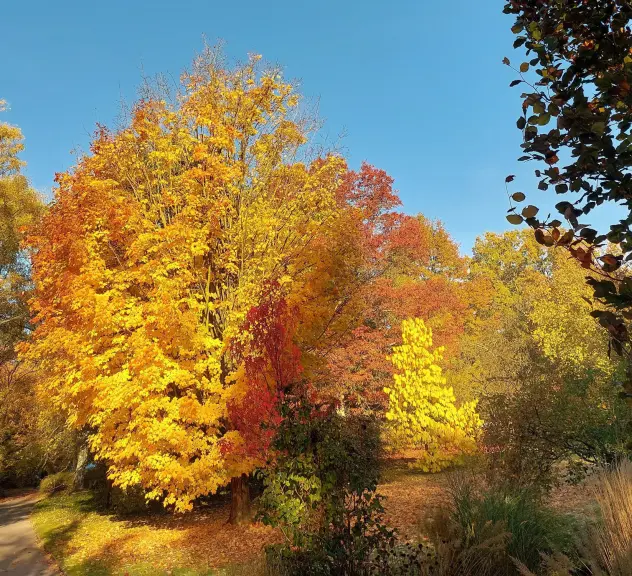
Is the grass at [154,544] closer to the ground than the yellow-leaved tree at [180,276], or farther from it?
closer to the ground

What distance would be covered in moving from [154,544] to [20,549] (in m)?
3.93

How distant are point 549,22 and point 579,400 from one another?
8835mm

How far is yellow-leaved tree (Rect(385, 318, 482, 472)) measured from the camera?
1355 cm

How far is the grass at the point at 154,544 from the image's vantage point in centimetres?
834

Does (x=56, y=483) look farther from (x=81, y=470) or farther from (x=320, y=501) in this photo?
(x=320, y=501)

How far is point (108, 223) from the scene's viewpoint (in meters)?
10.3

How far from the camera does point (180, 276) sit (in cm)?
924

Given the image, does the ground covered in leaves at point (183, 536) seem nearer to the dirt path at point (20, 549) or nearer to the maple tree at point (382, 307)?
the dirt path at point (20, 549)

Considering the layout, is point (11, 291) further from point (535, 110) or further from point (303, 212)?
A: point (535, 110)

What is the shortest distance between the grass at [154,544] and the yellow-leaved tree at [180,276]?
3.65 ft

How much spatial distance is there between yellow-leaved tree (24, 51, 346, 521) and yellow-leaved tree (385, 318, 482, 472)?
5.18 metres

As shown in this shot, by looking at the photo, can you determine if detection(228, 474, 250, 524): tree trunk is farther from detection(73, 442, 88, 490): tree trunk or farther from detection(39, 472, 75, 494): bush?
detection(39, 472, 75, 494): bush

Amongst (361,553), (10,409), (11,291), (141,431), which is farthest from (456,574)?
(10,409)

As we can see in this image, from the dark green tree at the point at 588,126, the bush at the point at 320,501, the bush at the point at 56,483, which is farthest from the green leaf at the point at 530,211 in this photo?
the bush at the point at 56,483
